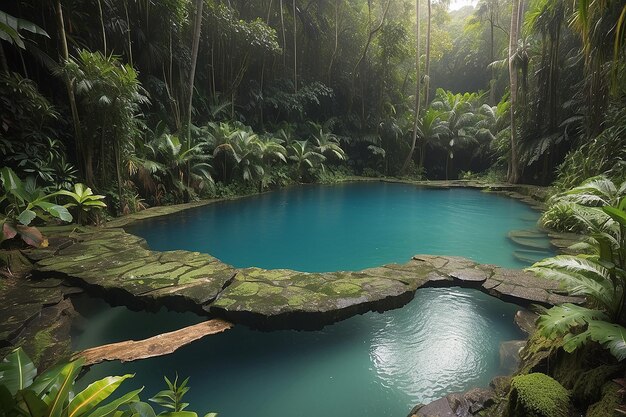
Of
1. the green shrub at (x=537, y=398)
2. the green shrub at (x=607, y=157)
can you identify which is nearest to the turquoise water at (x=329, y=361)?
the green shrub at (x=537, y=398)

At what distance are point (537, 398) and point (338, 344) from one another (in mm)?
1684

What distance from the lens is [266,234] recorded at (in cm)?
646

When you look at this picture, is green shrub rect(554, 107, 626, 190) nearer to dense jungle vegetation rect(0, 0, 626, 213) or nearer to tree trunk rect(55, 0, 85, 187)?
dense jungle vegetation rect(0, 0, 626, 213)

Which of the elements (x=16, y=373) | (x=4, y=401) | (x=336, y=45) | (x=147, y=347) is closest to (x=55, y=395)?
(x=4, y=401)

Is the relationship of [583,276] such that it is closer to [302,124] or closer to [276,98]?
[276,98]

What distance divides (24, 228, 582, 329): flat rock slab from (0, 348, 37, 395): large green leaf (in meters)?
1.59

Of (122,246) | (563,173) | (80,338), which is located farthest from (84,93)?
(563,173)

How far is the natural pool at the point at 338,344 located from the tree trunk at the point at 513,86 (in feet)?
22.6

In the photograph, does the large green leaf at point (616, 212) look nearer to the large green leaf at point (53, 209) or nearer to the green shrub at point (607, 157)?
the green shrub at point (607, 157)

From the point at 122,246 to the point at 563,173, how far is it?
983cm

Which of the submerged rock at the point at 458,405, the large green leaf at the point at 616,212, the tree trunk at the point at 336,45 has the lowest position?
the submerged rock at the point at 458,405

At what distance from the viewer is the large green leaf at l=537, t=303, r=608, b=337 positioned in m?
1.92

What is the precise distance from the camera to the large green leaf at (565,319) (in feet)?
6.31

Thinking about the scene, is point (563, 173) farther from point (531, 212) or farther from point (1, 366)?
point (1, 366)
